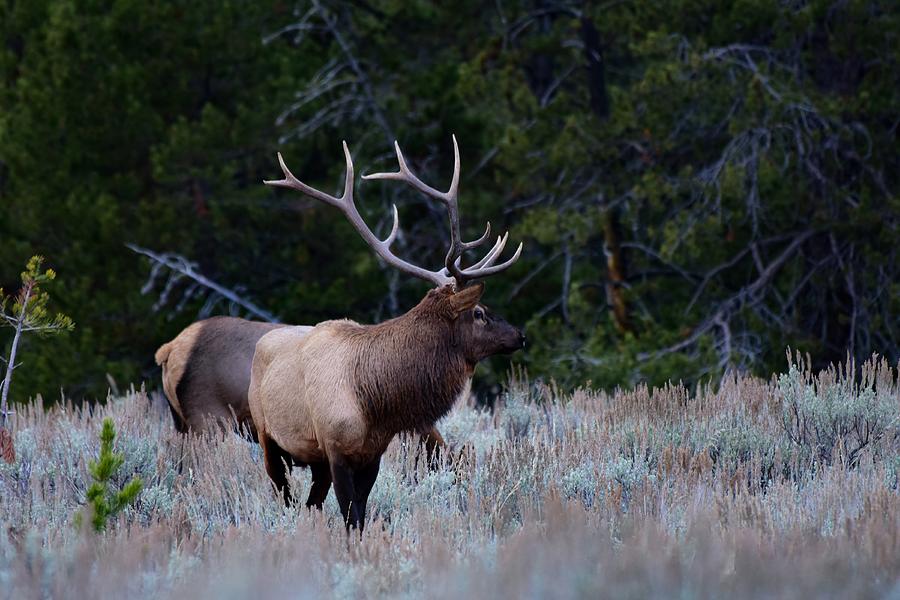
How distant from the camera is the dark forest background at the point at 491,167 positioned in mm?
13031

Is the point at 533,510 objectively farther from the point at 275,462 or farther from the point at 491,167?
the point at 491,167

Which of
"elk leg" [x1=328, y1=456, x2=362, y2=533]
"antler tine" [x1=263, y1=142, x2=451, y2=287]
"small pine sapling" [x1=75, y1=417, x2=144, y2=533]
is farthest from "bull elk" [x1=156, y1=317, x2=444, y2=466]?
"small pine sapling" [x1=75, y1=417, x2=144, y2=533]

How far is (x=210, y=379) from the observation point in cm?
887

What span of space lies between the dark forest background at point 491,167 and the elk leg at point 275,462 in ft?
20.9

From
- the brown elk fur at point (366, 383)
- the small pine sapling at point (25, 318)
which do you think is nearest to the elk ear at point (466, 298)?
the brown elk fur at point (366, 383)

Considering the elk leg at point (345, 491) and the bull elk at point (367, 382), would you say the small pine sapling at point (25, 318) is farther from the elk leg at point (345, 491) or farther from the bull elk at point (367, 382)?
the elk leg at point (345, 491)

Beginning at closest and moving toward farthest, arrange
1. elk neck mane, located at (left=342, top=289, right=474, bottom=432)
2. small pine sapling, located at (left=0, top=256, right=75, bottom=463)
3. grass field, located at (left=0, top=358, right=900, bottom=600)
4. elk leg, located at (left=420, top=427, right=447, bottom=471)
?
grass field, located at (left=0, top=358, right=900, bottom=600)
elk neck mane, located at (left=342, top=289, right=474, bottom=432)
small pine sapling, located at (left=0, top=256, right=75, bottom=463)
elk leg, located at (left=420, top=427, right=447, bottom=471)

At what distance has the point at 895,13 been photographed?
1289cm

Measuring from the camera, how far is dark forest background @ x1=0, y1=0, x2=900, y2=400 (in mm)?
13031

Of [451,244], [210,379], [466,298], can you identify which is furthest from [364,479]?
[210,379]

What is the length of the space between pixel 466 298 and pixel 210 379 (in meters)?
3.05

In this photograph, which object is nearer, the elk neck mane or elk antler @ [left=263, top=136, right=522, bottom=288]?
the elk neck mane

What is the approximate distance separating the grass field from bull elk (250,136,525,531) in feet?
0.98

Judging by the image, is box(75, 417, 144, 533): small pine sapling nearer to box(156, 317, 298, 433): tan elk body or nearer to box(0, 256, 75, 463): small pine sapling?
box(0, 256, 75, 463): small pine sapling
